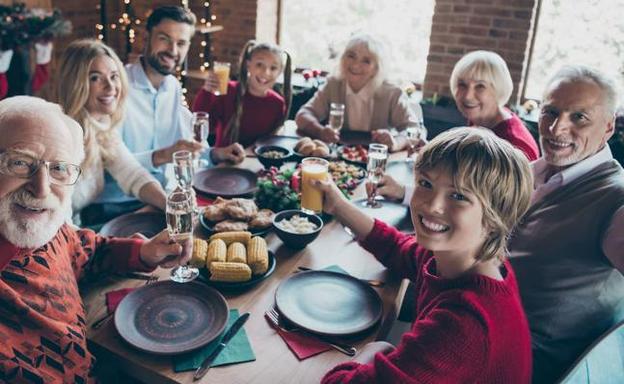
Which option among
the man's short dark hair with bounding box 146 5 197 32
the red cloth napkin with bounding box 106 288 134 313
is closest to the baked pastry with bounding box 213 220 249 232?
the red cloth napkin with bounding box 106 288 134 313

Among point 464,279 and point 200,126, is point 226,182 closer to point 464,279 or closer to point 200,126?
A: point 200,126

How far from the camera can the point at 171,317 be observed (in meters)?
1.43

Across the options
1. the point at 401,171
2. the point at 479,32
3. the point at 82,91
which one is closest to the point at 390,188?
the point at 401,171

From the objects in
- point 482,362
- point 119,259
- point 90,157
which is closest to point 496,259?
point 482,362

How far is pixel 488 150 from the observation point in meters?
1.25

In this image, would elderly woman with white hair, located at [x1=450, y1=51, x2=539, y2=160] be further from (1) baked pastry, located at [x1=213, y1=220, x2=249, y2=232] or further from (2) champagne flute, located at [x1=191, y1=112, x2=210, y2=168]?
(1) baked pastry, located at [x1=213, y1=220, x2=249, y2=232]

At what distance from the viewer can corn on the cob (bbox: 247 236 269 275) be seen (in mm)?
1608

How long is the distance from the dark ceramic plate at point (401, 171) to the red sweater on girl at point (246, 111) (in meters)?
0.85

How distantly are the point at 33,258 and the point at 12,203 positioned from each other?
0.47 ft

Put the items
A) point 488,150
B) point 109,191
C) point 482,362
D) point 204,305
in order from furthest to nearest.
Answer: point 109,191, point 204,305, point 488,150, point 482,362

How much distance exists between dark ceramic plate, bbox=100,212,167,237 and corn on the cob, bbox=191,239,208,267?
28cm

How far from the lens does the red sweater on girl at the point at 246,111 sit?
3.18m

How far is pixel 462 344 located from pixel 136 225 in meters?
1.25

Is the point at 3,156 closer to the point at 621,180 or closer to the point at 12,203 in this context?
the point at 12,203
